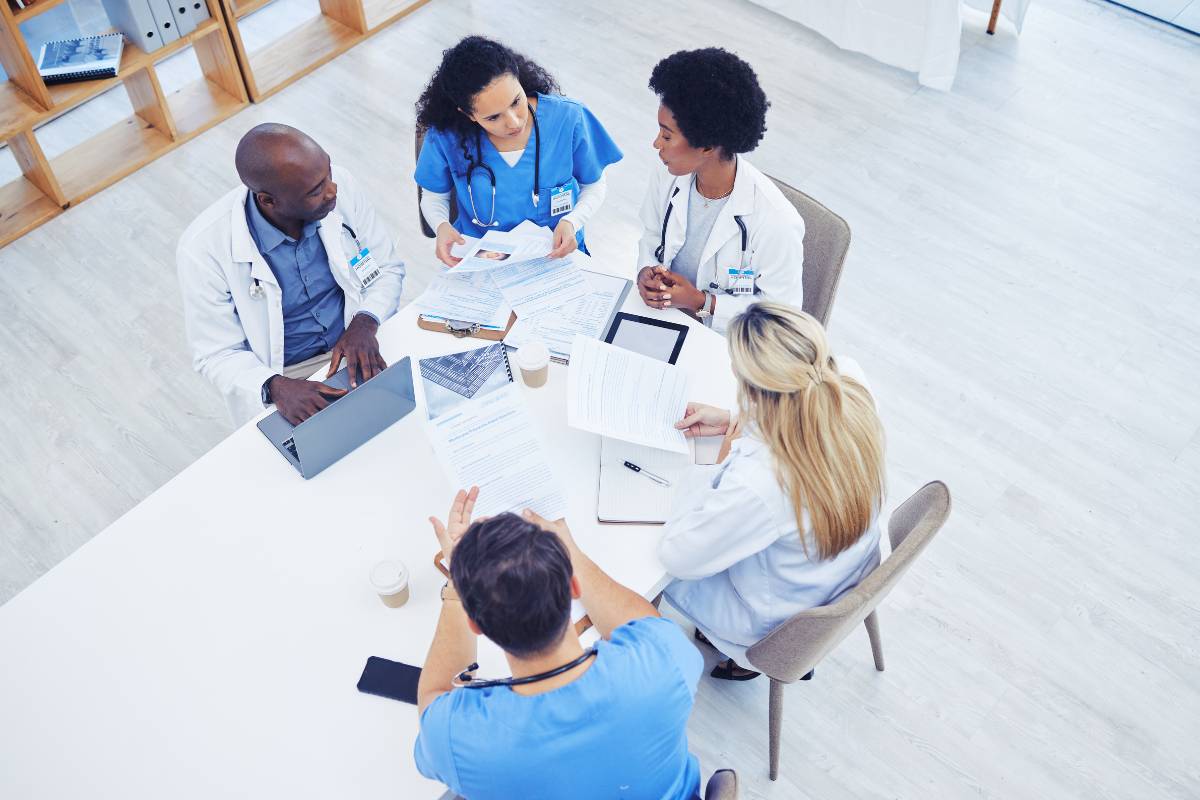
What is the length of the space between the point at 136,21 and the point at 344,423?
2.59m

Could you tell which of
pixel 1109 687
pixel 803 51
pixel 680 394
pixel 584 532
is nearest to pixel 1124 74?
pixel 803 51

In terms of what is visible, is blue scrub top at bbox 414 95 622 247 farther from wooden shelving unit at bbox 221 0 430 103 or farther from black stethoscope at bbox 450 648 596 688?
wooden shelving unit at bbox 221 0 430 103

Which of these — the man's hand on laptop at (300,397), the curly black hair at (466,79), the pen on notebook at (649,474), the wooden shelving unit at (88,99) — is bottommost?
the wooden shelving unit at (88,99)

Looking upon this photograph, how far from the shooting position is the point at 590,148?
2.67 metres

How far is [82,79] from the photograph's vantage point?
3.69 metres

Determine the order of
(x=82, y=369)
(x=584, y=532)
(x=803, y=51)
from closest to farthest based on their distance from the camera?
(x=584, y=532) < (x=82, y=369) < (x=803, y=51)

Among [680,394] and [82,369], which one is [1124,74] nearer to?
[680,394]

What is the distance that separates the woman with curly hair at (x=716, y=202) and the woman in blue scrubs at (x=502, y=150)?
24 centimetres

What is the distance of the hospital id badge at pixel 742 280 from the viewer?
2.46 meters

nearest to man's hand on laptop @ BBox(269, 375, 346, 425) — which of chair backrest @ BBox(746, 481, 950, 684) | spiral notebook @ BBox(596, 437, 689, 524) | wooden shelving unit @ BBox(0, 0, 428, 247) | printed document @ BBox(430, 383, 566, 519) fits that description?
printed document @ BBox(430, 383, 566, 519)

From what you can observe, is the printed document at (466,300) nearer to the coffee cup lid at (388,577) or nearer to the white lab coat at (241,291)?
the white lab coat at (241,291)

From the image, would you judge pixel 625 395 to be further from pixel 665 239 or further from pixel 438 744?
pixel 438 744

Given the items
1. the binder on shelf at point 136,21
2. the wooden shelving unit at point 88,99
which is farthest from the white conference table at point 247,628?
the binder on shelf at point 136,21

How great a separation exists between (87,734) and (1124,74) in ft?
15.2
